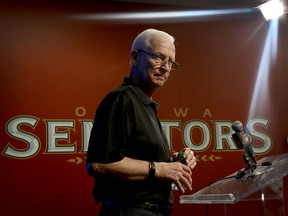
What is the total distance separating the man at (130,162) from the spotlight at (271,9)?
3115mm

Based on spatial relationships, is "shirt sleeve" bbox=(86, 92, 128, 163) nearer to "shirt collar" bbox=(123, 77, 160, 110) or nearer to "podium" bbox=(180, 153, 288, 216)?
"shirt collar" bbox=(123, 77, 160, 110)

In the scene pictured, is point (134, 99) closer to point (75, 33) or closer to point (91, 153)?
point (91, 153)

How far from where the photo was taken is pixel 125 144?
1.61 metres

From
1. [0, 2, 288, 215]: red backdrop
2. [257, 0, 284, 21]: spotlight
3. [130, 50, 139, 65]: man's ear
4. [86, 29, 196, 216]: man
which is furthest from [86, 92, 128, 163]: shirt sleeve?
[257, 0, 284, 21]: spotlight

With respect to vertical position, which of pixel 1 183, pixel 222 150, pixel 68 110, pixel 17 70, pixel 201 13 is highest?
pixel 201 13

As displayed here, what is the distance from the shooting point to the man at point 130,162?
157cm

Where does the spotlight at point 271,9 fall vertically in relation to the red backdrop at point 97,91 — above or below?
above

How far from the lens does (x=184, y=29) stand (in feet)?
14.9

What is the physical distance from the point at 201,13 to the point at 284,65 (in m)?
1.06

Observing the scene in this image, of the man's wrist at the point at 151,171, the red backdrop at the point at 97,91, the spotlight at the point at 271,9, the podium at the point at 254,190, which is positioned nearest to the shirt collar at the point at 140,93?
the man's wrist at the point at 151,171

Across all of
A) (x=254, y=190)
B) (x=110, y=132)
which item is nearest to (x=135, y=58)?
(x=110, y=132)

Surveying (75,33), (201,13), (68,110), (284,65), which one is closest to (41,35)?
(75,33)

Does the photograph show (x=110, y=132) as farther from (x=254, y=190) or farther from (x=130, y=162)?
(x=254, y=190)

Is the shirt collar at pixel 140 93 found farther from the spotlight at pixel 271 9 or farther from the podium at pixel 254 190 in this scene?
the spotlight at pixel 271 9
